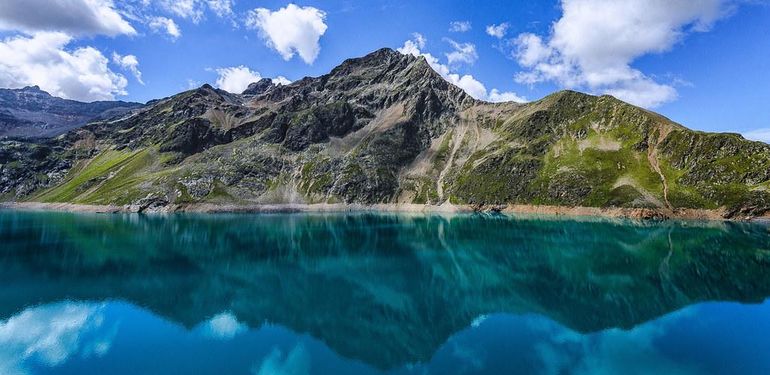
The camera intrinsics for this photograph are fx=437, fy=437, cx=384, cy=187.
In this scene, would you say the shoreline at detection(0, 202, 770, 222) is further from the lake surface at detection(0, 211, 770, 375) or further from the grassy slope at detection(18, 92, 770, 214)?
the lake surface at detection(0, 211, 770, 375)

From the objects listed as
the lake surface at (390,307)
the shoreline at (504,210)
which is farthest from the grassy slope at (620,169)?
the lake surface at (390,307)

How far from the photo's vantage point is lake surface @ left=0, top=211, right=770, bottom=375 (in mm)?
33219

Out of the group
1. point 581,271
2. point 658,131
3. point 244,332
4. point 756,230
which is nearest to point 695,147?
point 658,131

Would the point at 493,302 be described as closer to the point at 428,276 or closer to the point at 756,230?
the point at 428,276

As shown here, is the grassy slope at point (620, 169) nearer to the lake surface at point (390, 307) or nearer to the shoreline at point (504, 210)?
the shoreline at point (504, 210)

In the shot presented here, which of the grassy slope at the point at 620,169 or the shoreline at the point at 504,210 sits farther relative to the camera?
the grassy slope at the point at 620,169

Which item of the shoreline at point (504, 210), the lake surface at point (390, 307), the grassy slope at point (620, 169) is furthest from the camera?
the grassy slope at point (620, 169)

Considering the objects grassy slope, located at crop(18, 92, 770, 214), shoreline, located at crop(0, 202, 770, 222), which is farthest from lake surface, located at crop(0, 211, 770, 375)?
grassy slope, located at crop(18, 92, 770, 214)

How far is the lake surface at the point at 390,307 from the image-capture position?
3322 cm

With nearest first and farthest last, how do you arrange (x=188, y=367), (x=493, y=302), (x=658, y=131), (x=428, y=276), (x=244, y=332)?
(x=188, y=367) < (x=244, y=332) < (x=493, y=302) < (x=428, y=276) < (x=658, y=131)

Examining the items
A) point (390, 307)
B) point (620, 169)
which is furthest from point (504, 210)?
point (390, 307)

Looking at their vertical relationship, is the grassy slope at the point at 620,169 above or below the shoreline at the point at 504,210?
above

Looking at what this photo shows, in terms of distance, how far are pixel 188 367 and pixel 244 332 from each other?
8205 mm

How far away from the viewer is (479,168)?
199 metres
